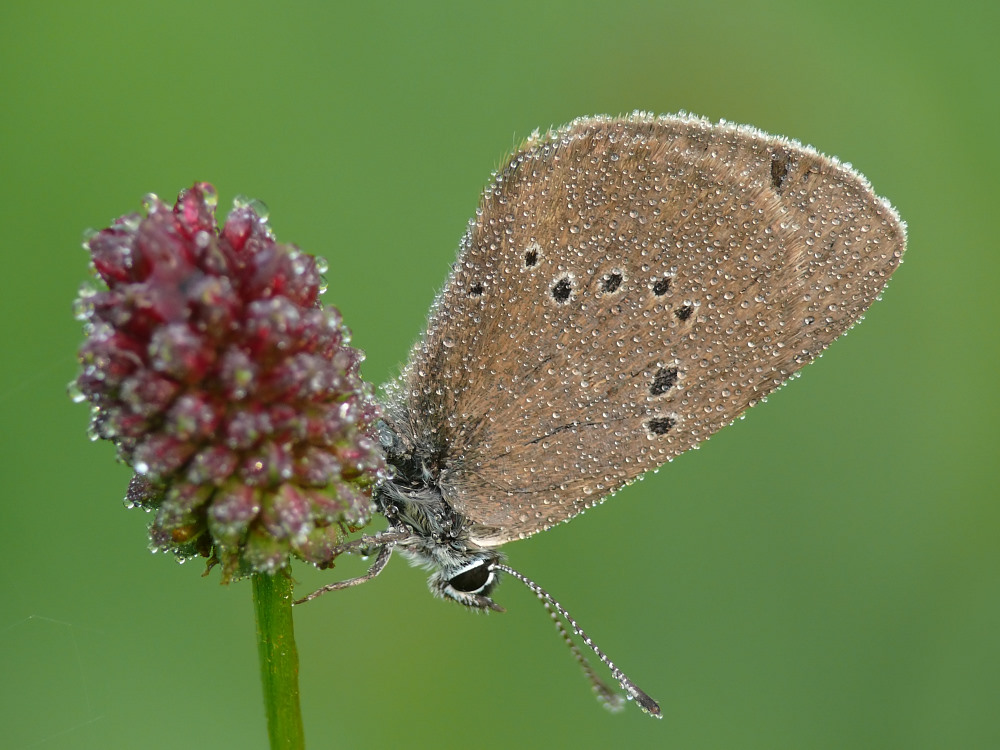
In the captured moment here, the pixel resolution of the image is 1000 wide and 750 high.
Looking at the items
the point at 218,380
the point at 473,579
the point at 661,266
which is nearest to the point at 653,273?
the point at 661,266

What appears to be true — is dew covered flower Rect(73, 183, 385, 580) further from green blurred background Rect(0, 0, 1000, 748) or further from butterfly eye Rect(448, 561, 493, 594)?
green blurred background Rect(0, 0, 1000, 748)

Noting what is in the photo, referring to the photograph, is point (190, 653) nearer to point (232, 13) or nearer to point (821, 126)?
point (232, 13)

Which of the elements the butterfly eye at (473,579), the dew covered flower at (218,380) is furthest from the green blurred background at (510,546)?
the dew covered flower at (218,380)

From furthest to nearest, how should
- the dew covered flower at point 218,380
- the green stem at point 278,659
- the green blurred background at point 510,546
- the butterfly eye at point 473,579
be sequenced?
1. the green blurred background at point 510,546
2. the butterfly eye at point 473,579
3. the green stem at point 278,659
4. the dew covered flower at point 218,380

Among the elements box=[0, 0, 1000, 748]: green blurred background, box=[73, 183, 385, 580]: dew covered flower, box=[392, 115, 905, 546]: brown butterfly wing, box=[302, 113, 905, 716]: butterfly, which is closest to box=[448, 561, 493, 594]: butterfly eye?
box=[302, 113, 905, 716]: butterfly

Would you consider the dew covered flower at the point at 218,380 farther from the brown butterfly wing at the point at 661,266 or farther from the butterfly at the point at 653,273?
the brown butterfly wing at the point at 661,266
